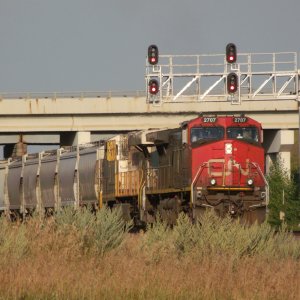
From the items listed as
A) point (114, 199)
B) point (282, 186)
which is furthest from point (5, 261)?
point (282, 186)

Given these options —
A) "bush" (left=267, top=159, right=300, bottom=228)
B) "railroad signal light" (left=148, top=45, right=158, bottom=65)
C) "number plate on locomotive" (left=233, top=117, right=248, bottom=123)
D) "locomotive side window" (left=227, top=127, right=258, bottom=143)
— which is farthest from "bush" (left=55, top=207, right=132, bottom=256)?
"bush" (left=267, top=159, right=300, bottom=228)

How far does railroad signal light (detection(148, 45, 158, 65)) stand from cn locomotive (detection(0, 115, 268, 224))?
13.7ft

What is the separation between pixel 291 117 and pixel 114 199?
26.8 m

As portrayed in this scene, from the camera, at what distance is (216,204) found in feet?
109

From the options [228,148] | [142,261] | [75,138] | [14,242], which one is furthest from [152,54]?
[142,261]

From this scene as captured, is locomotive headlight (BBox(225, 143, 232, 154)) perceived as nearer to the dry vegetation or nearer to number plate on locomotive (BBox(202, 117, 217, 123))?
number plate on locomotive (BBox(202, 117, 217, 123))

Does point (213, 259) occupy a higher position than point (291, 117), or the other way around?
point (291, 117)

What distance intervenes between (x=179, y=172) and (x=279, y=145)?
33.4m

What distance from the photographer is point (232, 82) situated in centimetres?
4581

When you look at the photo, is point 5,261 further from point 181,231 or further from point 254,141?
point 254,141

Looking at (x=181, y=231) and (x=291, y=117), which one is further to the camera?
(x=291, y=117)

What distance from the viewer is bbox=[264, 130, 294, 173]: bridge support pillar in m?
66.4

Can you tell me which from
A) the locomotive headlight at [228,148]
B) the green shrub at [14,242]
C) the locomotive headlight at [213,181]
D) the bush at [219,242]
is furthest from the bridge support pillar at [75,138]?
the bush at [219,242]

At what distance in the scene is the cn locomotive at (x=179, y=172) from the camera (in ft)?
110
